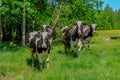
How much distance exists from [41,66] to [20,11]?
860 cm

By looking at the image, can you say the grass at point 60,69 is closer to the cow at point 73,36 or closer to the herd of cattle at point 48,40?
the herd of cattle at point 48,40

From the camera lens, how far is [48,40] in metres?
16.6

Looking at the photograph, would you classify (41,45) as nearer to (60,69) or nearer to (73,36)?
(60,69)

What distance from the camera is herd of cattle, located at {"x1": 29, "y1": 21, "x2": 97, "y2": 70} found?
16.5m

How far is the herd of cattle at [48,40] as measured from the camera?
54.2ft

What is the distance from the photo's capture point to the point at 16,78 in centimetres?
1423

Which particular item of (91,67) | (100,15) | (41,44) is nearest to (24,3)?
(41,44)

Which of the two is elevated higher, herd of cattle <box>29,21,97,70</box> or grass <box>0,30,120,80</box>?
herd of cattle <box>29,21,97,70</box>

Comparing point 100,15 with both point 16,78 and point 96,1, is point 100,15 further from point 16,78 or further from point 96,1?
point 16,78

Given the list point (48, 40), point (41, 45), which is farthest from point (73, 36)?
point (41, 45)

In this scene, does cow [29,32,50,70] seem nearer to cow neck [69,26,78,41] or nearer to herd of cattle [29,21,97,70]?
herd of cattle [29,21,97,70]

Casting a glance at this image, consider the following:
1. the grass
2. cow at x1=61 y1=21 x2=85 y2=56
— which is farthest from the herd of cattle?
the grass

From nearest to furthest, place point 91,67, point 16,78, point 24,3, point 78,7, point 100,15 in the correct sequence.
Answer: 1. point 16,78
2. point 91,67
3. point 24,3
4. point 78,7
5. point 100,15

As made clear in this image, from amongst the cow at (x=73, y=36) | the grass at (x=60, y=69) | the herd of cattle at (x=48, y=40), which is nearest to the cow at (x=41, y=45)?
the herd of cattle at (x=48, y=40)
